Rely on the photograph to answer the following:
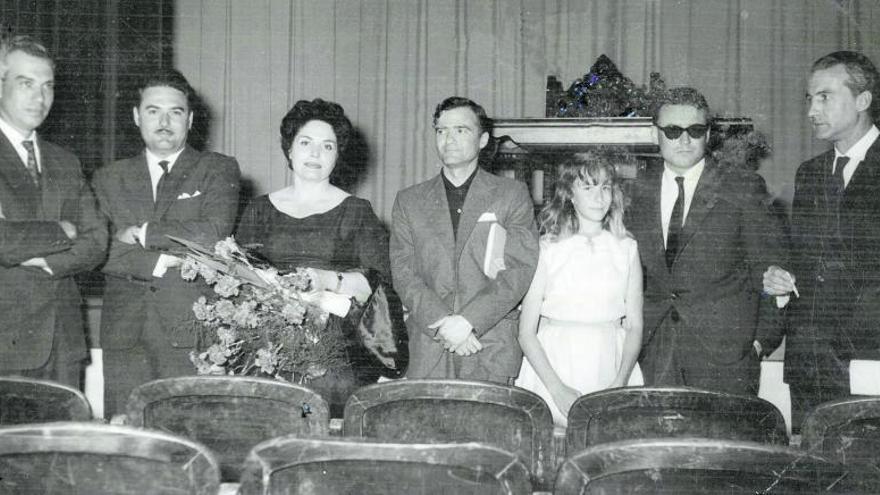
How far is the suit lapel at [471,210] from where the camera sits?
10.2 ft

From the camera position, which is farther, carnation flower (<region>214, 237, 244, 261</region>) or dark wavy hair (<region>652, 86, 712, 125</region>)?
dark wavy hair (<region>652, 86, 712, 125</region>)

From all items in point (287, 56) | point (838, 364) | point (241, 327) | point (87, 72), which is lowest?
point (838, 364)

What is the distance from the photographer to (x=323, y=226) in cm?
303

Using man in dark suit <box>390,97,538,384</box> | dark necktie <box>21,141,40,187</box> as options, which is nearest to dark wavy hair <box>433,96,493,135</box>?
man in dark suit <box>390,97,538,384</box>

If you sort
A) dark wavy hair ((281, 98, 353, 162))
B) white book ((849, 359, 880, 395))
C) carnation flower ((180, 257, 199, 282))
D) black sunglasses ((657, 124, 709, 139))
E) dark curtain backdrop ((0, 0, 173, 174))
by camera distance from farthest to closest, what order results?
dark curtain backdrop ((0, 0, 173, 174)), dark wavy hair ((281, 98, 353, 162)), black sunglasses ((657, 124, 709, 139)), white book ((849, 359, 880, 395)), carnation flower ((180, 257, 199, 282))

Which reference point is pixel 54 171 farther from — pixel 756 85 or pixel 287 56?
pixel 756 85

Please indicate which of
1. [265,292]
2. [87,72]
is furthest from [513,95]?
[265,292]

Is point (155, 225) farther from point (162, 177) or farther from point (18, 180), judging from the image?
point (18, 180)

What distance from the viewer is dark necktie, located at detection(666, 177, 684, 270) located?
3055mm

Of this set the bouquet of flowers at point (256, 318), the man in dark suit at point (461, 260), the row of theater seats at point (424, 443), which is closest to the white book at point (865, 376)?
the man in dark suit at point (461, 260)

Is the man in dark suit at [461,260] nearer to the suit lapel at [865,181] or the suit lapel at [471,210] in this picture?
the suit lapel at [471,210]

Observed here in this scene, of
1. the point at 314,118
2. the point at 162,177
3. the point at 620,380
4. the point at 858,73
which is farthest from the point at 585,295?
the point at 162,177

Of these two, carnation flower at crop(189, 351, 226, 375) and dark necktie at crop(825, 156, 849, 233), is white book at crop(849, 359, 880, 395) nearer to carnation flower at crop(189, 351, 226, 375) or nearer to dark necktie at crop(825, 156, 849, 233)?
dark necktie at crop(825, 156, 849, 233)

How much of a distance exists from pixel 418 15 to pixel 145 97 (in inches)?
180
